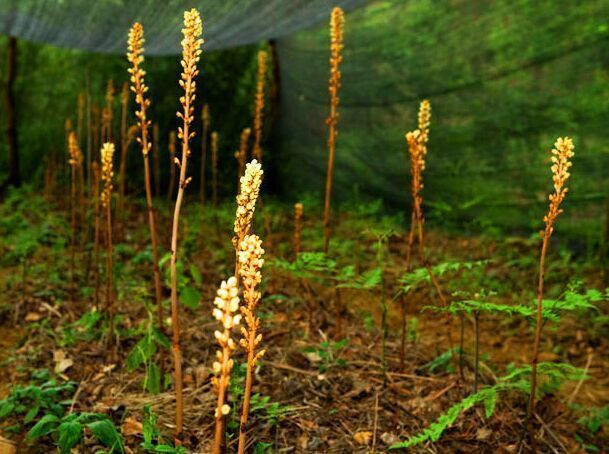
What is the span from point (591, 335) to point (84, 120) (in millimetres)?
5159

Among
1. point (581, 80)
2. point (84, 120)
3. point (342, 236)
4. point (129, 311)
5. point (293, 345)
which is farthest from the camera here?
point (84, 120)

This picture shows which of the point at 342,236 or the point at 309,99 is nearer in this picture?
the point at 342,236

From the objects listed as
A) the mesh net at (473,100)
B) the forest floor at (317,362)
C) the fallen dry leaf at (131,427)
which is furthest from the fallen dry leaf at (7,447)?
the mesh net at (473,100)

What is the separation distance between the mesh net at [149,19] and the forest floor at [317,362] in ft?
4.97

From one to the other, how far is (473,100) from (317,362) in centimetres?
309

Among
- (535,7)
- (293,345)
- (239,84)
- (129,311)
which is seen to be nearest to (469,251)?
(535,7)

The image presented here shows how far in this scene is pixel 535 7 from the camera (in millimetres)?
4047

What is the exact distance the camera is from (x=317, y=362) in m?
2.26

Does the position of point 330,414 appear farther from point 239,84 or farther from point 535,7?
point 239,84

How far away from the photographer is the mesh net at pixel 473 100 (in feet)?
12.5

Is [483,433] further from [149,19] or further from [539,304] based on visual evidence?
[149,19]

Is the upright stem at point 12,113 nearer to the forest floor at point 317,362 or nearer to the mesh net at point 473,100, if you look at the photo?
the forest floor at point 317,362

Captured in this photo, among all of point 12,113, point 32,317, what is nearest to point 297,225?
point 32,317

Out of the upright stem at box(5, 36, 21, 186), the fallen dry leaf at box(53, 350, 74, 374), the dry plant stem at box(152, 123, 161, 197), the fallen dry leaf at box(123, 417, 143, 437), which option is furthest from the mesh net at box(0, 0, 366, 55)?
the fallen dry leaf at box(123, 417, 143, 437)
